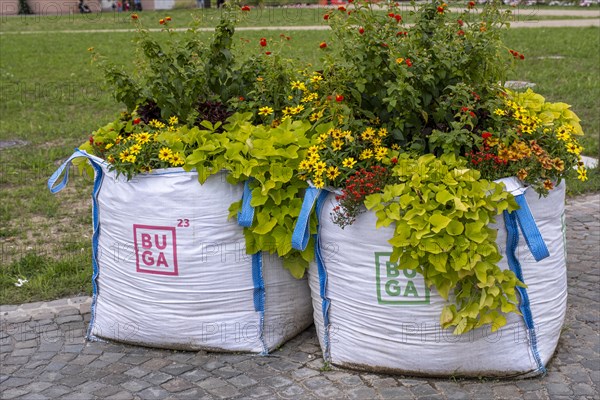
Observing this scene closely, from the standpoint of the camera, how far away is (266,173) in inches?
147

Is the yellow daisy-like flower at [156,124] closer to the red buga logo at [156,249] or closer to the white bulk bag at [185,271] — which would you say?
the white bulk bag at [185,271]

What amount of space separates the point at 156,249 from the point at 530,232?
1.65m

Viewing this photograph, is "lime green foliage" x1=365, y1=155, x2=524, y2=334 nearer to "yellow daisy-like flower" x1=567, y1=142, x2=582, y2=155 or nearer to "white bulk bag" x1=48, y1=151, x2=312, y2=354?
"yellow daisy-like flower" x1=567, y1=142, x2=582, y2=155

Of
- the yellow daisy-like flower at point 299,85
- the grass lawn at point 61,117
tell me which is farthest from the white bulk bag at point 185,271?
the grass lawn at point 61,117

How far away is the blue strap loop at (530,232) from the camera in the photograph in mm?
3404

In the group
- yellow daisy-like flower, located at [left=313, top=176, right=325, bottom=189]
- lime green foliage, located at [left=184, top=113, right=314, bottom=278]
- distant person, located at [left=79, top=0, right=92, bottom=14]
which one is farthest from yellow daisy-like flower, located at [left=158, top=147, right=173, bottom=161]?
distant person, located at [left=79, top=0, right=92, bottom=14]

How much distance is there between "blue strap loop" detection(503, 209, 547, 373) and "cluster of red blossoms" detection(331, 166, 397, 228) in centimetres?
53

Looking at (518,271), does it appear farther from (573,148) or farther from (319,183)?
(319,183)

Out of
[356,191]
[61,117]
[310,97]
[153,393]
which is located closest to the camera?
[356,191]

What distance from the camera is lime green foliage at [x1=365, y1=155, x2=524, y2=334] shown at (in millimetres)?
3295

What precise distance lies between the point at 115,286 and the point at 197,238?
1.88 ft

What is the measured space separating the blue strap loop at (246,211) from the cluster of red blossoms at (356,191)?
0.37 m

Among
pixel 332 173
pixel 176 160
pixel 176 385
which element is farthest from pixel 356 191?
pixel 176 385

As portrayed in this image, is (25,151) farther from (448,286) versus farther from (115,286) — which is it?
(448,286)
